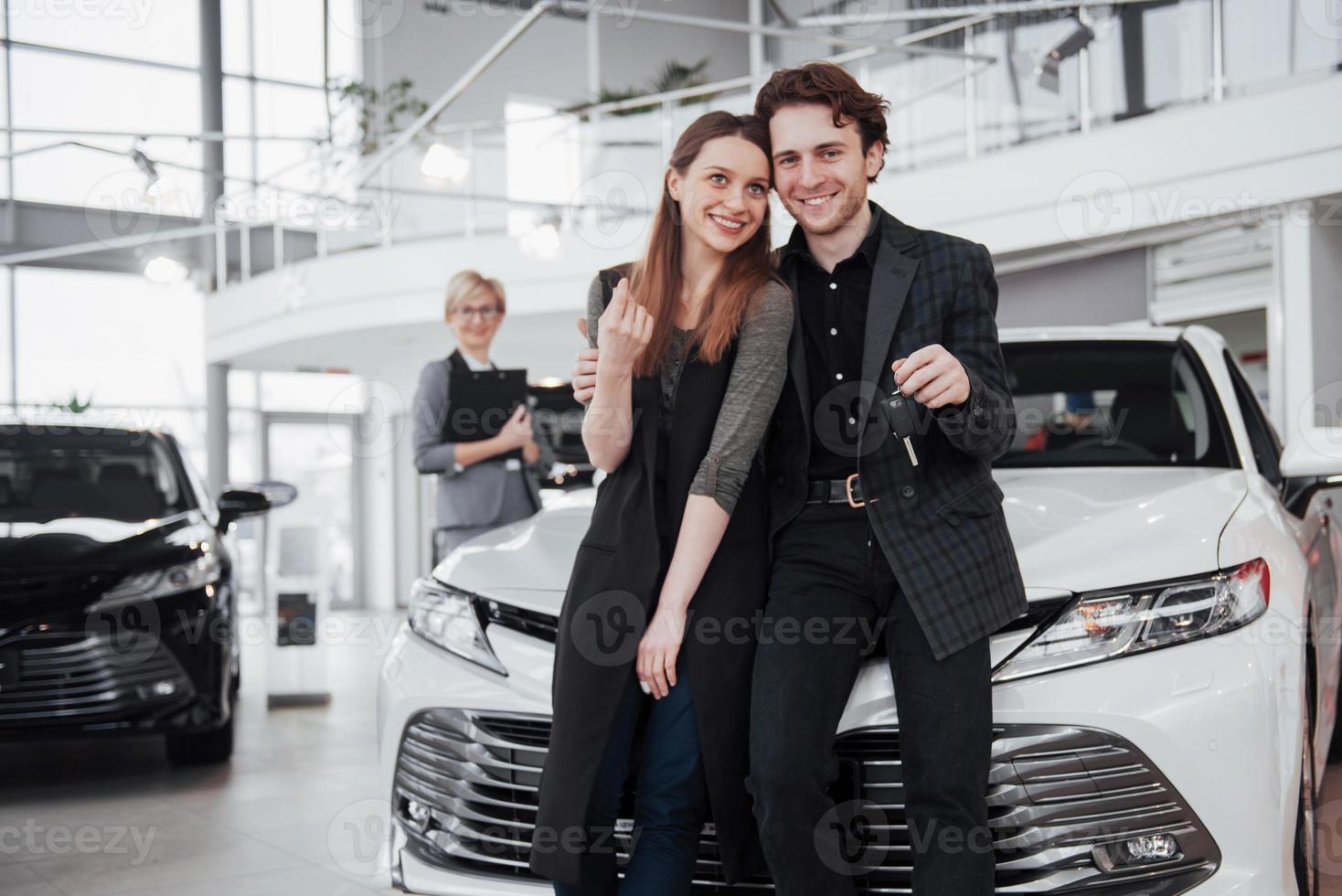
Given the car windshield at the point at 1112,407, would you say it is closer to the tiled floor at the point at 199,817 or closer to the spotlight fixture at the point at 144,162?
the tiled floor at the point at 199,817

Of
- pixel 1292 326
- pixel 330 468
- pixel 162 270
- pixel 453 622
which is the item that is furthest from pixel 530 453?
pixel 330 468

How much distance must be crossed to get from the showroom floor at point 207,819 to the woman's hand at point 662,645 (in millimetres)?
657

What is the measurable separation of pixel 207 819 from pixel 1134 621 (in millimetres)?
2986

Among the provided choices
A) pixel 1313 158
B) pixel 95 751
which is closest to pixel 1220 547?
pixel 95 751

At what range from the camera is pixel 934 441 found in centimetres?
189

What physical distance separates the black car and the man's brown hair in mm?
3020

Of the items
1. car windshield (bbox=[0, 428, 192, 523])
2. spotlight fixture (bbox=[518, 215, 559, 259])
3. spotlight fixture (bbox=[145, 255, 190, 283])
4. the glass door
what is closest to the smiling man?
car windshield (bbox=[0, 428, 192, 523])

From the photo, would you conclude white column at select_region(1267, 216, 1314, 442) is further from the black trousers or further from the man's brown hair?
the black trousers

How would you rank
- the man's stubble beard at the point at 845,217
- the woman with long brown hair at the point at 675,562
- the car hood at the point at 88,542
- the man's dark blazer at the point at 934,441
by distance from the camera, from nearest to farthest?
the man's dark blazer at the point at 934,441, the woman with long brown hair at the point at 675,562, the man's stubble beard at the point at 845,217, the car hood at the point at 88,542

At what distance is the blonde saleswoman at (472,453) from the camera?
3.52 metres

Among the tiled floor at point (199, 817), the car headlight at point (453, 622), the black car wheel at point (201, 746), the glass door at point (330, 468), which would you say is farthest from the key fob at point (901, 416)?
the glass door at point (330, 468)

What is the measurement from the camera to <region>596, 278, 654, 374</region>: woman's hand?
1828 millimetres

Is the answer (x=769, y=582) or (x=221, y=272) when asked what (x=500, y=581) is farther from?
(x=221, y=272)

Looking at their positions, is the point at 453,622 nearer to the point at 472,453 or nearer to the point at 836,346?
the point at 836,346
